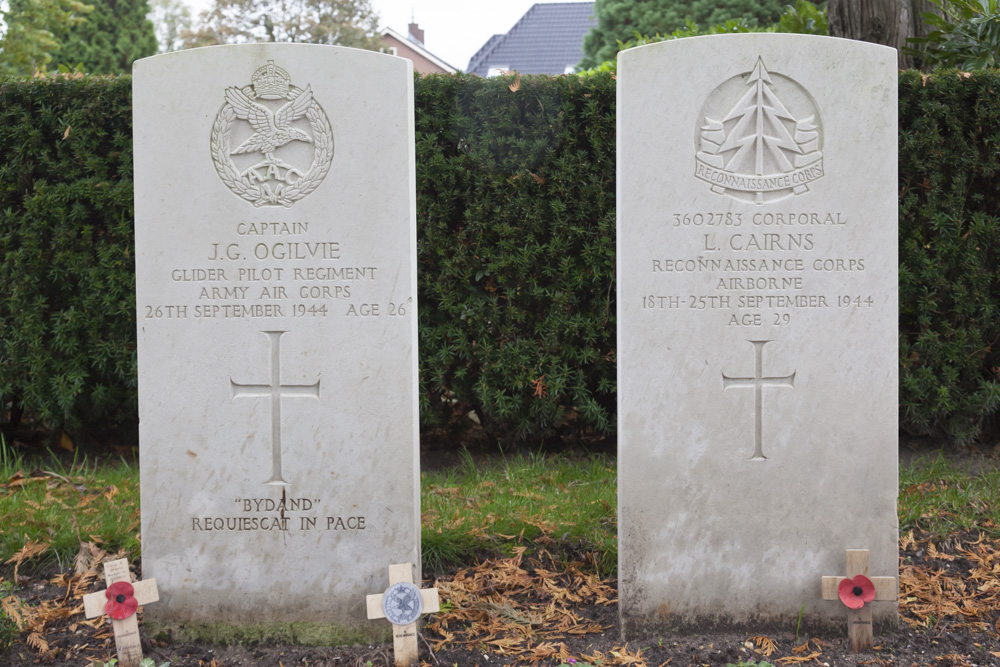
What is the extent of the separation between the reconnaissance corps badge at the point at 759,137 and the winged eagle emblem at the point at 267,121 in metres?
1.49

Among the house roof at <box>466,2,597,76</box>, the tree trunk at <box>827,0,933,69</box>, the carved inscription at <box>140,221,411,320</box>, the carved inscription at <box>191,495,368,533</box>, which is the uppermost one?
the house roof at <box>466,2,597,76</box>

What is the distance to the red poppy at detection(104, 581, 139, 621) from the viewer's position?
2951 millimetres

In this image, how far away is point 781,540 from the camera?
10.3ft

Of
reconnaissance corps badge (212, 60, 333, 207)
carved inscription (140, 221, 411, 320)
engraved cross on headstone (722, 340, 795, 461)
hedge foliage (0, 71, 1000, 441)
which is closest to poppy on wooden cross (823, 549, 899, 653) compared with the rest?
engraved cross on headstone (722, 340, 795, 461)

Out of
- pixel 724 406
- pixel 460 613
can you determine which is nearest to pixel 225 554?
pixel 460 613

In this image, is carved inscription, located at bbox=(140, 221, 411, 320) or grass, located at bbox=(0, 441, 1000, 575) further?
grass, located at bbox=(0, 441, 1000, 575)

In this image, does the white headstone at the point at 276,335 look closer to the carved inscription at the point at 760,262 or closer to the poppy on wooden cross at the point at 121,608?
the poppy on wooden cross at the point at 121,608

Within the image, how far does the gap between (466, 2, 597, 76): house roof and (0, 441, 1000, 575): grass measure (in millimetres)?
Answer: 25237

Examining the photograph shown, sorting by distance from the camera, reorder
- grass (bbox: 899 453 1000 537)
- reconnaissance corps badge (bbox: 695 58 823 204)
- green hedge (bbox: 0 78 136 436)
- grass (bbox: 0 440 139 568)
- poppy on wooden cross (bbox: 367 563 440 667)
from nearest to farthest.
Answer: poppy on wooden cross (bbox: 367 563 440 667), reconnaissance corps badge (bbox: 695 58 823 204), grass (bbox: 0 440 139 568), grass (bbox: 899 453 1000 537), green hedge (bbox: 0 78 136 436)

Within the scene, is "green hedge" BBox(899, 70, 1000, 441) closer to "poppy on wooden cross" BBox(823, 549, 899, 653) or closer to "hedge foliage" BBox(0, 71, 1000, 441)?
"hedge foliage" BBox(0, 71, 1000, 441)

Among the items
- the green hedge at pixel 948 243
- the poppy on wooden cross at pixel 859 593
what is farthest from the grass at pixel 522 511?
the green hedge at pixel 948 243

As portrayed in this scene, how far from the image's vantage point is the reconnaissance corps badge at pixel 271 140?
304cm

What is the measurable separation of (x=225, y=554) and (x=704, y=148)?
238 centimetres

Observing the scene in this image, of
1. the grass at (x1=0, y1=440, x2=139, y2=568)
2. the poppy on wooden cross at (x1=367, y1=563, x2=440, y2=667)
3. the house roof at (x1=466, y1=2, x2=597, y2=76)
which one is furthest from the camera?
the house roof at (x1=466, y1=2, x2=597, y2=76)
